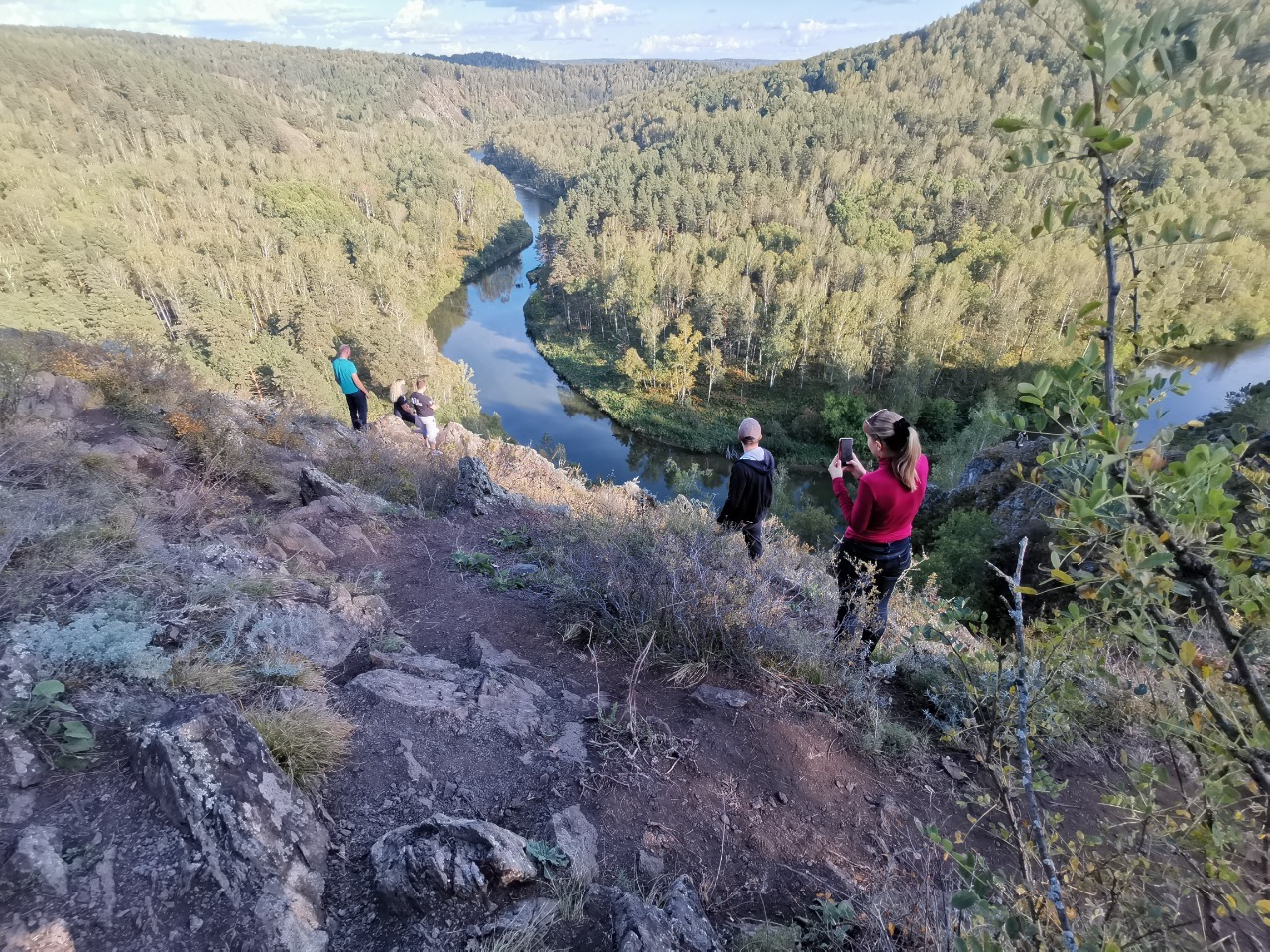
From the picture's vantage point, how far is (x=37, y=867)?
6.97 feet

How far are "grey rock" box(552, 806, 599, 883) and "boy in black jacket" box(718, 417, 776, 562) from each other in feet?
8.50

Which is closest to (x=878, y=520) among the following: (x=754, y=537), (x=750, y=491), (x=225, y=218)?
(x=750, y=491)

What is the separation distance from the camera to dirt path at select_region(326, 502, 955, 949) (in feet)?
8.96

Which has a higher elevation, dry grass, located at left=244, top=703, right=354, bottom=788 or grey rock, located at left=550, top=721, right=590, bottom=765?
dry grass, located at left=244, top=703, right=354, bottom=788

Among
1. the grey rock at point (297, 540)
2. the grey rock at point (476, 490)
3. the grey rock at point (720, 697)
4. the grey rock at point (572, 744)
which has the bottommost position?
the grey rock at point (476, 490)

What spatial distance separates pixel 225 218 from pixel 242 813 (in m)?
65.4

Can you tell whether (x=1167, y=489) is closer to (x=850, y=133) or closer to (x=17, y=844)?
(x=17, y=844)

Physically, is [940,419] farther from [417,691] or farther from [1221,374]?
[417,691]

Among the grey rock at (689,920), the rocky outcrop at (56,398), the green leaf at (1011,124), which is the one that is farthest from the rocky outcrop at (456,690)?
the rocky outcrop at (56,398)

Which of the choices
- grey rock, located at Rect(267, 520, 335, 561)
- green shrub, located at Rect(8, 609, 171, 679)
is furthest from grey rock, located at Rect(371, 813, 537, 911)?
grey rock, located at Rect(267, 520, 335, 561)

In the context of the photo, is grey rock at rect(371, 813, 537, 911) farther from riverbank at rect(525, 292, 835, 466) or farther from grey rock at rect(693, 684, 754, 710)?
riverbank at rect(525, 292, 835, 466)

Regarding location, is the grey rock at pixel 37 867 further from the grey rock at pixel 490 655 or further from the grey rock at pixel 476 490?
the grey rock at pixel 476 490

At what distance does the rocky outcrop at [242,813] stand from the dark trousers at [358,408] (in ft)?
25.3

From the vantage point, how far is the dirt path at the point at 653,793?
2730mm
